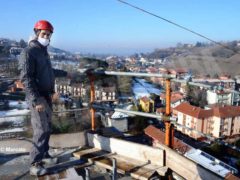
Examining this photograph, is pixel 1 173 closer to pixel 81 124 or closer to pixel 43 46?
pixel 43 46

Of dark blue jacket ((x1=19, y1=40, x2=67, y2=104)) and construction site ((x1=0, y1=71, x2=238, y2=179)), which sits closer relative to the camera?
dark blue jacket ((x1=19, y1=40, x2=67, y2=104))

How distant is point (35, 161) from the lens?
323 centimetres

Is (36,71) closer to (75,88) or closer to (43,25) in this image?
(43,25)

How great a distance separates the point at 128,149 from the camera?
3.70m

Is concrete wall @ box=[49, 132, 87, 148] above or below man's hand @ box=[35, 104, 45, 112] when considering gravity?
below

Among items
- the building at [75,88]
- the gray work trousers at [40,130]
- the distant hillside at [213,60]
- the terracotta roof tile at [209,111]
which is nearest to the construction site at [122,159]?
the gray work trousers at [40,130]

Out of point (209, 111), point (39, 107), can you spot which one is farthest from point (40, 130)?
point (209, 111)

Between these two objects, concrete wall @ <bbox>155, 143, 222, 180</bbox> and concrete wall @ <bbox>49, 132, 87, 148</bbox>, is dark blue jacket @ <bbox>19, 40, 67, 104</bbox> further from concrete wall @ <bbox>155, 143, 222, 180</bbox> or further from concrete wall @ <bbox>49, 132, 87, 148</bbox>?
concrete wall @ <bbox>155, 143, 222, 180</bbox>

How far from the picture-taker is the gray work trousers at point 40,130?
10.3ft

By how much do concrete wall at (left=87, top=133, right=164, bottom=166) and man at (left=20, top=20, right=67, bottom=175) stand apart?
86 centimetres

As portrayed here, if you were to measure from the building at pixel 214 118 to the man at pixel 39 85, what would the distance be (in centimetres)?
3199

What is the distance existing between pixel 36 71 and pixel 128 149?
144cm

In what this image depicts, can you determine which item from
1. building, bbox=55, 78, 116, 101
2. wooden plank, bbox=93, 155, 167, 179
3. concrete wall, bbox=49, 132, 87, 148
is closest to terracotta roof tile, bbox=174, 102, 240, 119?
building, bbox=55, 78, 116, 101

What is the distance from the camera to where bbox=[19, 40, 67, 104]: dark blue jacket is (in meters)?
2.93
